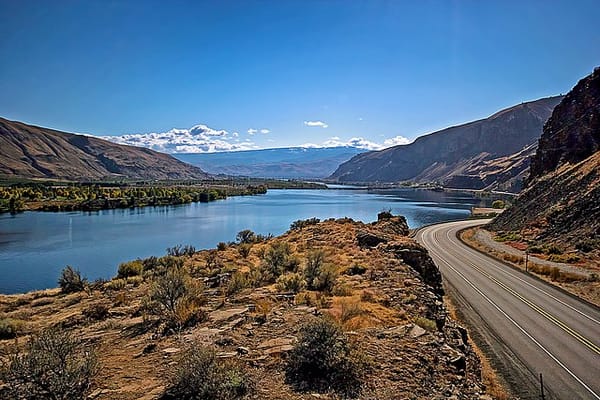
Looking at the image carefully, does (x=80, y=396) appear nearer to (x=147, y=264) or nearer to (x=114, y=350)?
(x=114, y=350)

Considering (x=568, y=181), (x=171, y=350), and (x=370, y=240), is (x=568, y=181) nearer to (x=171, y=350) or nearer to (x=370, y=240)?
(x=370, y=240)

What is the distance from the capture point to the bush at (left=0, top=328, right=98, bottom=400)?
5629 millimetres

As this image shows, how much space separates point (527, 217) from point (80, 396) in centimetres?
5457

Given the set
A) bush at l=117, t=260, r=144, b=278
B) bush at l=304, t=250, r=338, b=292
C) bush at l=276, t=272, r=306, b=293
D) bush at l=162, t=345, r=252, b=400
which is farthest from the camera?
bush at l=117, t=260, r=144, b=278

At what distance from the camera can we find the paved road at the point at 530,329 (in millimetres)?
12570

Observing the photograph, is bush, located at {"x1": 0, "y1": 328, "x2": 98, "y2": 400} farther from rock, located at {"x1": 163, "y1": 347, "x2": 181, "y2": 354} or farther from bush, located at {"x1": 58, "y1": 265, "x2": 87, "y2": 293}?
bush, located at {"x1": 58, "y1": 265, "x2": 87, "y2": 293}

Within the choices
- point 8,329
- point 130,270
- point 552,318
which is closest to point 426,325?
point 552,318

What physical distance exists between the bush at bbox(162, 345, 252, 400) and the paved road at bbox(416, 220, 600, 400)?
10123mm

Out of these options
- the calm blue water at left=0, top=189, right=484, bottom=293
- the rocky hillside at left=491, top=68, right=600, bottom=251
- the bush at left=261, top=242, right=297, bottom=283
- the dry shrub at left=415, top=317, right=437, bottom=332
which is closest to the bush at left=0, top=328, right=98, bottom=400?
the dry shrub at left=415, top=317, right=437, bottom=332

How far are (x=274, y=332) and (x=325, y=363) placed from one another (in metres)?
2.22

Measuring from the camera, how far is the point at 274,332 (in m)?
9.08

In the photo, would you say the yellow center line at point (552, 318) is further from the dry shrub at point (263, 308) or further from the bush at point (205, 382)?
the bush at point (205, 382)

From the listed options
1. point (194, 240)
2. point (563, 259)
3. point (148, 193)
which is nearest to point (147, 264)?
point (194, 240)

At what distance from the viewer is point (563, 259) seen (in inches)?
1308
